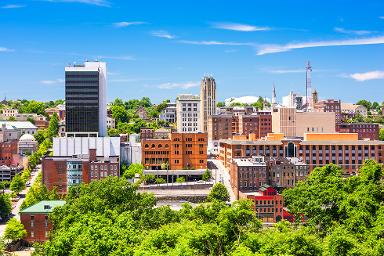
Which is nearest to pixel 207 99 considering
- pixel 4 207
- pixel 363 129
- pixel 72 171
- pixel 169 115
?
pixel 169 115

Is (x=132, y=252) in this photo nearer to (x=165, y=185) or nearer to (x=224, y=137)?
(x=165, y=185)

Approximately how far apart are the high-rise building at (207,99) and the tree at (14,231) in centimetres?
8274

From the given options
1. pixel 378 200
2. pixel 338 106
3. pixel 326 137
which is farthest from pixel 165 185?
pixel 338 106

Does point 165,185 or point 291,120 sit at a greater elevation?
point 291,120

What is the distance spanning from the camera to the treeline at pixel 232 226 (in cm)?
3759

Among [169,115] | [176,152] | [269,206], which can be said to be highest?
[169,115]

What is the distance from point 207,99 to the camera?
15462cm

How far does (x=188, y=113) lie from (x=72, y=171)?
2042 inches

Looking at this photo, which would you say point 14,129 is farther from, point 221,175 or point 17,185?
point 221,175

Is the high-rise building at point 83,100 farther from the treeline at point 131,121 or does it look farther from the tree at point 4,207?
the tree at point 4,207

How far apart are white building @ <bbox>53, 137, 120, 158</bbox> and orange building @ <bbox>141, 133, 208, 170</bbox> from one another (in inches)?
221

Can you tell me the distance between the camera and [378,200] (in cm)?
4916

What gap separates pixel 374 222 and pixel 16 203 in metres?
68.1

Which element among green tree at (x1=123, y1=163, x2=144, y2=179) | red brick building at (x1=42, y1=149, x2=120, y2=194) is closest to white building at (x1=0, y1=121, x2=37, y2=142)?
red brick building at (x1=42, y1=149, x2=120, y2=194)
